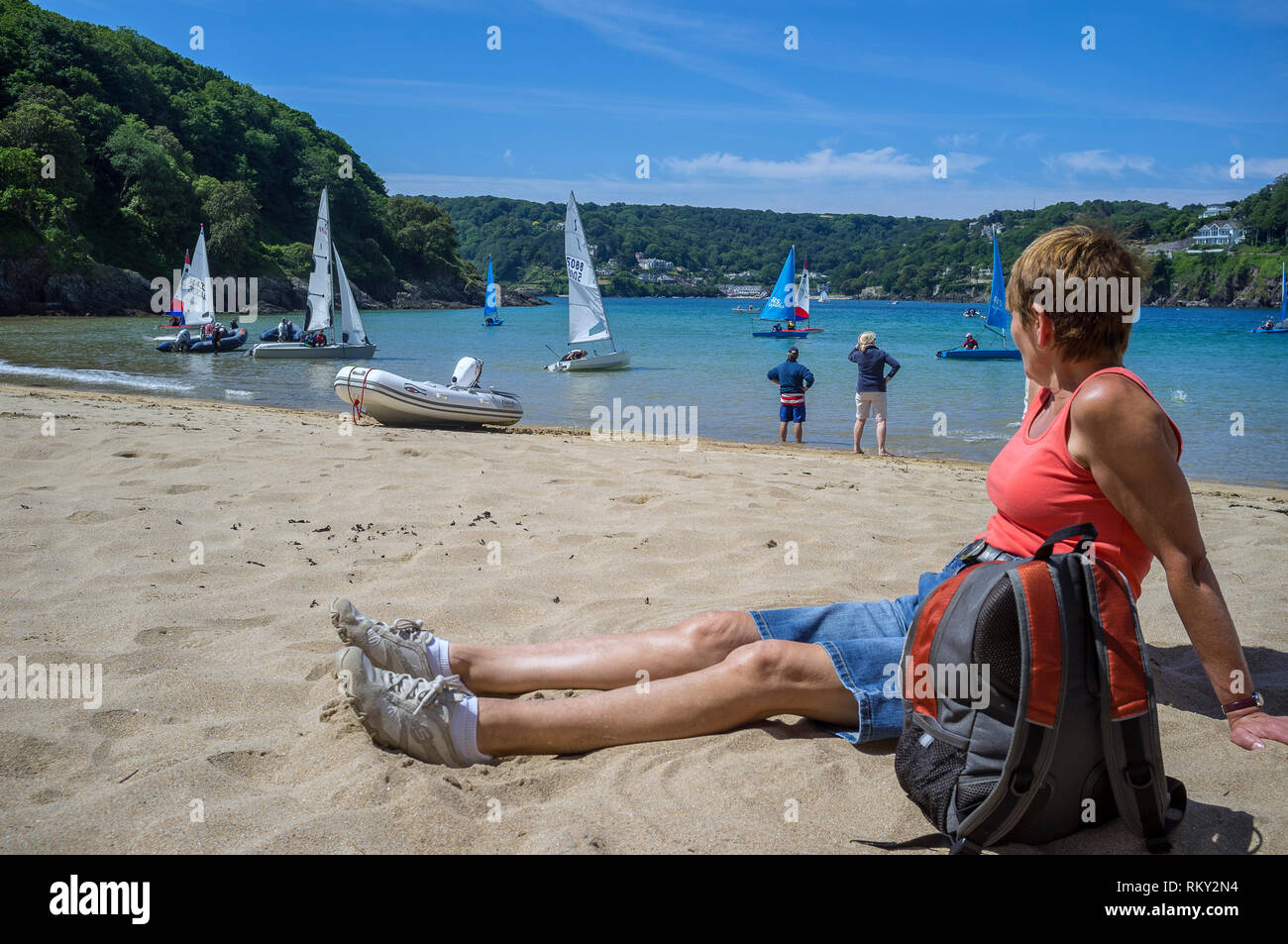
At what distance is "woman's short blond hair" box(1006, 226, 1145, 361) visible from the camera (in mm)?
2203

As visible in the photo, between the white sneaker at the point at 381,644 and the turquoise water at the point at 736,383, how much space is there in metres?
10.7

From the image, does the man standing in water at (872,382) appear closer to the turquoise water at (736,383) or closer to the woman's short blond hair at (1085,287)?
the turquoise water at (736,383)

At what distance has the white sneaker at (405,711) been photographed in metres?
2.40

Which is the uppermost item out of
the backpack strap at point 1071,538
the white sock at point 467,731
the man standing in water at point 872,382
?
the man standing in water at point 872,382

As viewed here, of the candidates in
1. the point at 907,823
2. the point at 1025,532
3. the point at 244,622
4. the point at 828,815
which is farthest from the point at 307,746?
the point at 1025,532

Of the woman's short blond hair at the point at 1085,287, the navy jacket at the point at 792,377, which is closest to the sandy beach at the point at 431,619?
the woman's short blond hair at the point at 1085,287

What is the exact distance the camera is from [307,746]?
8.08 ft

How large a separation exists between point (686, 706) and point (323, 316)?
28.9m

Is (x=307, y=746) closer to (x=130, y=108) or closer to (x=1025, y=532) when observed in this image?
(x=1025, y=532)

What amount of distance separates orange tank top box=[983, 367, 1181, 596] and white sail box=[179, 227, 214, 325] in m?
32.0

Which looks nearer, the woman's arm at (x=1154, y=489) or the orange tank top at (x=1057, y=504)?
the woman's arm at (x=1154, y=489)

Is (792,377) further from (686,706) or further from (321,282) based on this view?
(321,282)

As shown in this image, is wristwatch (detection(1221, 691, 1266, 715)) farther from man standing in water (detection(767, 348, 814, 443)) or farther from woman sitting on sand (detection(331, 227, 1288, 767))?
man standing in water (detection(767, 348, 814, 443))

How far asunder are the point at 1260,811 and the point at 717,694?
4.86 feet
